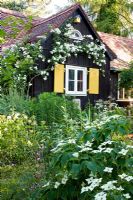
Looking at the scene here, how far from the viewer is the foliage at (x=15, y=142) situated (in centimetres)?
679

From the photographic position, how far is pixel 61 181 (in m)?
3.37

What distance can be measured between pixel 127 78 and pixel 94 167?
15.3 meters

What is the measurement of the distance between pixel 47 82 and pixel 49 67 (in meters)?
0.61

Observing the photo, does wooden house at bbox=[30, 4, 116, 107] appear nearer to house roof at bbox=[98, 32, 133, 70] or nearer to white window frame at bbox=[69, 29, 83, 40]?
white window frame at bbox=[69, 29, 83, 40]

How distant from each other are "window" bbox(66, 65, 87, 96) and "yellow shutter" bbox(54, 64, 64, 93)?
1.34 feet

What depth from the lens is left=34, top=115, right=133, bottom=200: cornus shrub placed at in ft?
10.0

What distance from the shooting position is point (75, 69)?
55.8 feet

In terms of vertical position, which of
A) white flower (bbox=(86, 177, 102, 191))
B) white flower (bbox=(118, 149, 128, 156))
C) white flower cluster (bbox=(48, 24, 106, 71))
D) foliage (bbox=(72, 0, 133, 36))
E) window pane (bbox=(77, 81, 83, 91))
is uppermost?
foliage (bbox=(72, 0, 133, 36))

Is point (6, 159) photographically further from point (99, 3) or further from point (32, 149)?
point (99, 3)

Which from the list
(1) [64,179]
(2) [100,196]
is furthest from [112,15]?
(2) [100,196]

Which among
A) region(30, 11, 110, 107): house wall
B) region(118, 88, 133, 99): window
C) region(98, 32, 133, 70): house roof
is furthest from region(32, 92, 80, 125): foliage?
region(118, 88, 133, 99): window

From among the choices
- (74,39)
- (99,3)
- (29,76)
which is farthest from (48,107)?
(99,3)

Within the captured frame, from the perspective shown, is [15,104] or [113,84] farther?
[113,84]

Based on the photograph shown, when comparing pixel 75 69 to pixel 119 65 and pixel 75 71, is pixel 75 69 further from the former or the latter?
pixel 119 65
